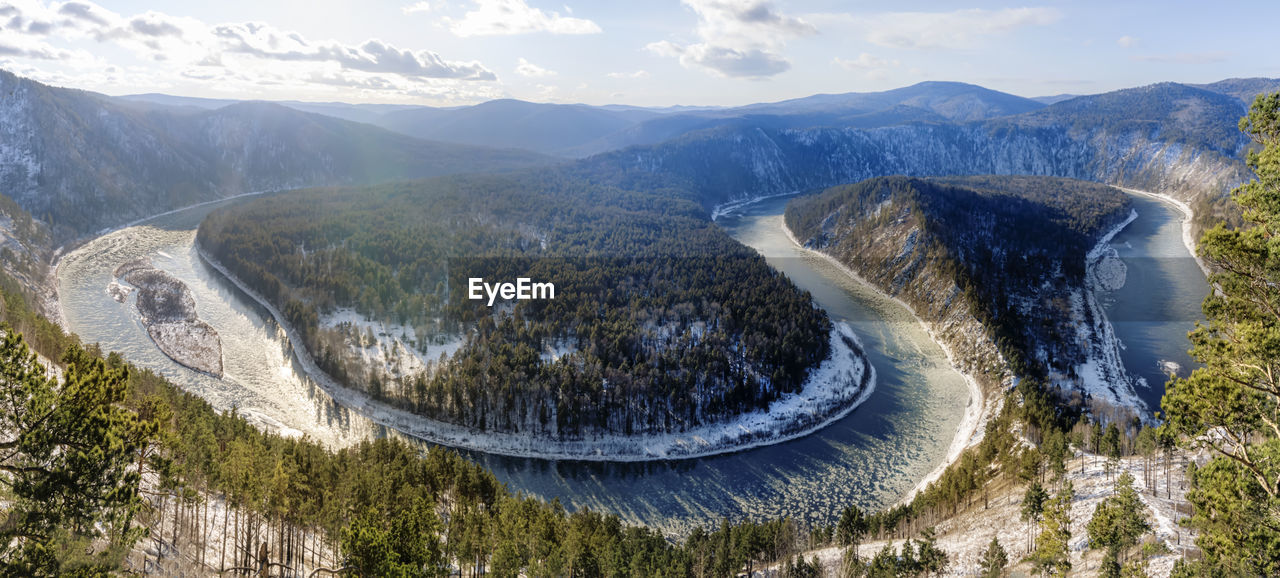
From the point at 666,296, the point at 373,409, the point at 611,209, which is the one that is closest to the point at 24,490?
the point at 373,409

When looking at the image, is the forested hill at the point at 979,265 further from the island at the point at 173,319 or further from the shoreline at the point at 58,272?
the shoreline at the point at 58,272

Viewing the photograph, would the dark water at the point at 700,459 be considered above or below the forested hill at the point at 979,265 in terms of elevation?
below

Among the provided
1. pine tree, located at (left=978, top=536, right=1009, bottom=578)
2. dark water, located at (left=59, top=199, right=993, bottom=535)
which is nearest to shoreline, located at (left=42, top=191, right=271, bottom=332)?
dark water, located at (left=59, top=199, right=993, bottom=535)

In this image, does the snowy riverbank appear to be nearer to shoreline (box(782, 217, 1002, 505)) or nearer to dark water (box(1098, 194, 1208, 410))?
dark water (box(1098, 194, 1208, 410))

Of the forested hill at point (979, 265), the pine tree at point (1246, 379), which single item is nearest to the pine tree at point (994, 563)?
the pine tree at point (1246, 379)

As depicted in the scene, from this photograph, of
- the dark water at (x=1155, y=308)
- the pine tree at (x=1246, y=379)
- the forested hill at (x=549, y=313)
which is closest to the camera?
the pine tree at (x=1246, y=379)

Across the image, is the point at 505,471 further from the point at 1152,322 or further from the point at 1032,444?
the point at 1152,322
